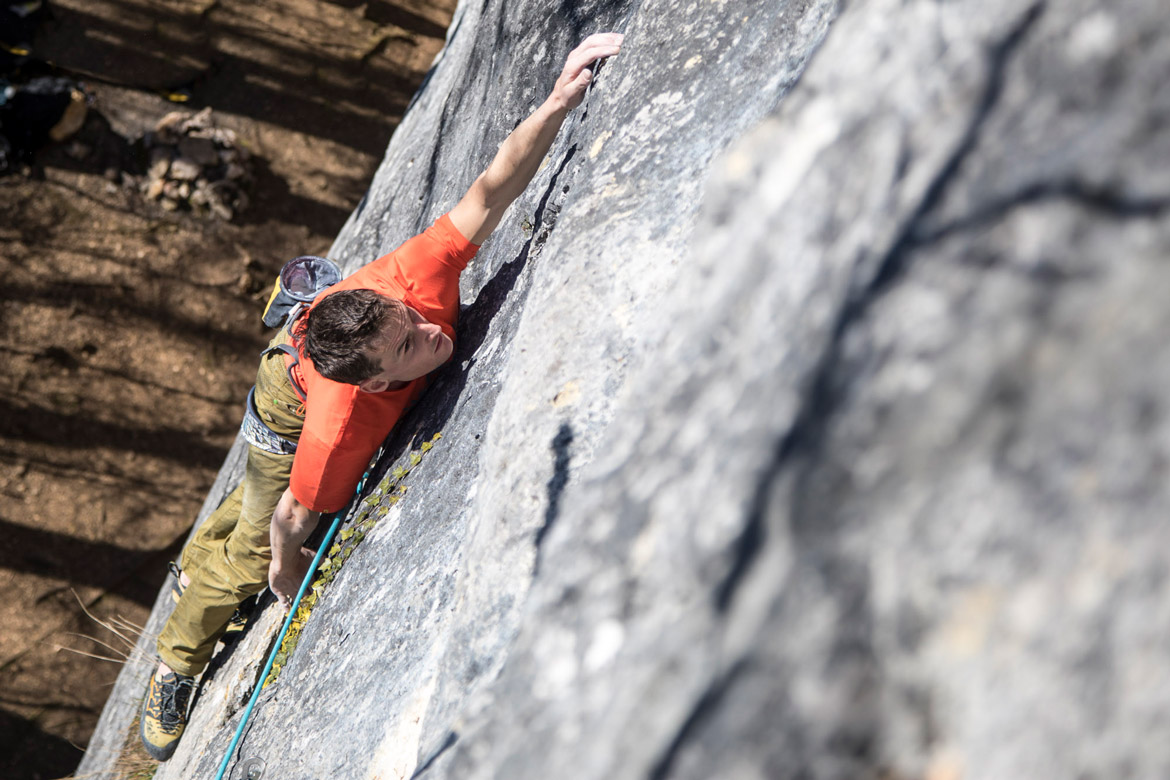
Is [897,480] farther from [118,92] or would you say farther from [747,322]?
[118,92]

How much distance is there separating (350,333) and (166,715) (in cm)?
249

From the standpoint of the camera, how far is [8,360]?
20.0 ft

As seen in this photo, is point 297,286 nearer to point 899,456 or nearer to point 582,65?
point 582,65

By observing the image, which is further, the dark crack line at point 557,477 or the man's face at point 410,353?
the man's face at point 410,353

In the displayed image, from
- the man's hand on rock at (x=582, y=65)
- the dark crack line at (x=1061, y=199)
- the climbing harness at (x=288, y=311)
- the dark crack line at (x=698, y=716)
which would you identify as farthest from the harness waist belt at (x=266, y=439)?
the dark crack line at (x=1061, y=199)

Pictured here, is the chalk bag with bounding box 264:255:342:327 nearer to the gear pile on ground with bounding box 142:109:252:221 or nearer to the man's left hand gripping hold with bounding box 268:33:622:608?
the man's left hand gripping hold with bounding box 268:33:622:608

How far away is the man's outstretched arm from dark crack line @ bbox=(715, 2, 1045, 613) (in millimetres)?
1706

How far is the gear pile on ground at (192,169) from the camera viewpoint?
679 cm

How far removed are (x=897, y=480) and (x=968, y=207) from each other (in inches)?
12.7

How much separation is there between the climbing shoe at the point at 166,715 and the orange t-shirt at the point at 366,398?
5.37ft

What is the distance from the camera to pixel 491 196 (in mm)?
2816

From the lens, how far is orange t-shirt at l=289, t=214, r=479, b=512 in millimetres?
2715

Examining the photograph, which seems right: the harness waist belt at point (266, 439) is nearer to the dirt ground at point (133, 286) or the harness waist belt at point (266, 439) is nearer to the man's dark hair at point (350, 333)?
the man's dark hair at point (350, 333)

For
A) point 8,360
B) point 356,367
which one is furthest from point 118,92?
point 356,367
